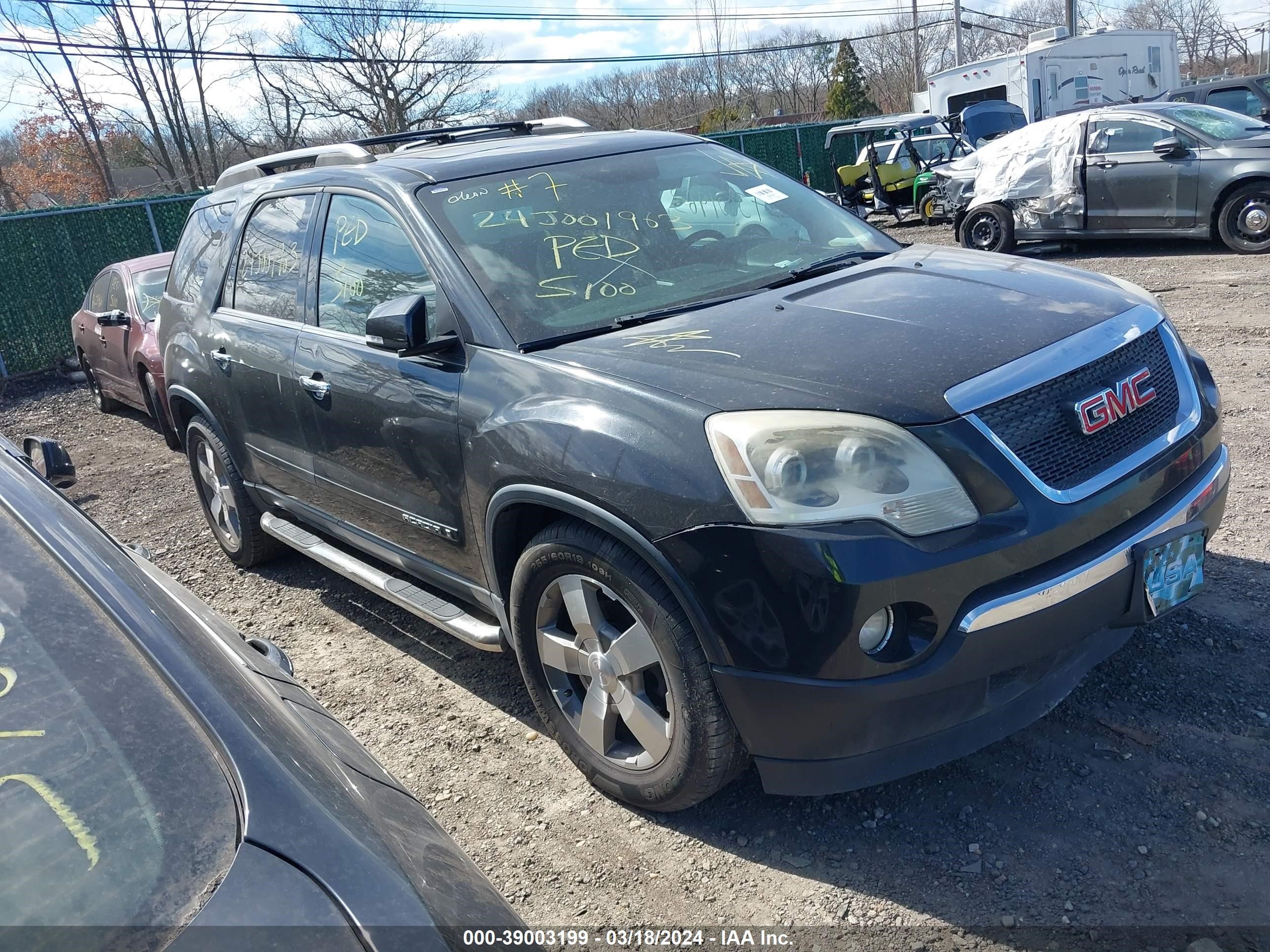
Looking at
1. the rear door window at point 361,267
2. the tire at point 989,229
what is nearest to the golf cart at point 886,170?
the tire at point 989,229

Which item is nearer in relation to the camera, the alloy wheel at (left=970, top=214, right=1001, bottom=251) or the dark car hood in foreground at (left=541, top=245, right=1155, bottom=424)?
the dark car hood in foreground at (left=541, top=245, right=1155, bottom=424)

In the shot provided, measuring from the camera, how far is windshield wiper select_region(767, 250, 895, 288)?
3.45 metres

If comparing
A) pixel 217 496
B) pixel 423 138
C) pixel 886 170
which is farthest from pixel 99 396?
pixel 886 170

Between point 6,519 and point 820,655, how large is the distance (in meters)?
1.70

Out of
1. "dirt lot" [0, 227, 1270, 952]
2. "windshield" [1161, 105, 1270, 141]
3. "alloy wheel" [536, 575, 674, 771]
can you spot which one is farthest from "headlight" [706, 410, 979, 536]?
"windshield" [1161, 105, 1270, 141]

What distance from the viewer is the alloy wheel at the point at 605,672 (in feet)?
9.02

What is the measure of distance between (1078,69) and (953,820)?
75.3 feet

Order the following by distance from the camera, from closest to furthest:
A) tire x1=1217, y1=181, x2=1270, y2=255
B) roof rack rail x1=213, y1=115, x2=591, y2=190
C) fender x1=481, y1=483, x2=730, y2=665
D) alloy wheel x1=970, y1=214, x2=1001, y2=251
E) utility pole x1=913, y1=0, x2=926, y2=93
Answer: fender x1=481, y1=483, x2=730, y2=665 → roof rack rail x1=213, y1=115, x2=591, y2=190 → tire x1=1217, y1=181, x2=1270, y2=255 → alloy wheel x1=970, y1=214, x2=1001, y2=251 → utility pole x1=913, y1=0, x2=926, y2=93

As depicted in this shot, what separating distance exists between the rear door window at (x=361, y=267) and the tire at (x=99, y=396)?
26.5 ft

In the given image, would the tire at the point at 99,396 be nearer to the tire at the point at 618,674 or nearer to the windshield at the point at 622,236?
the windshield at the point at 622,236

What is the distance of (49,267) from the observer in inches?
575

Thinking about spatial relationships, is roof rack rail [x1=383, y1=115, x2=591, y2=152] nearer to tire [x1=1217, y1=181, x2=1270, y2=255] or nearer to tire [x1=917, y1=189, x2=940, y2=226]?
tire [x1=1217, y1=181, x2=1270, y2=255]

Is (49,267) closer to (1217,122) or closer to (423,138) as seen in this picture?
(423,138)

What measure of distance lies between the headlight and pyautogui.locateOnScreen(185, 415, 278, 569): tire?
332cm
